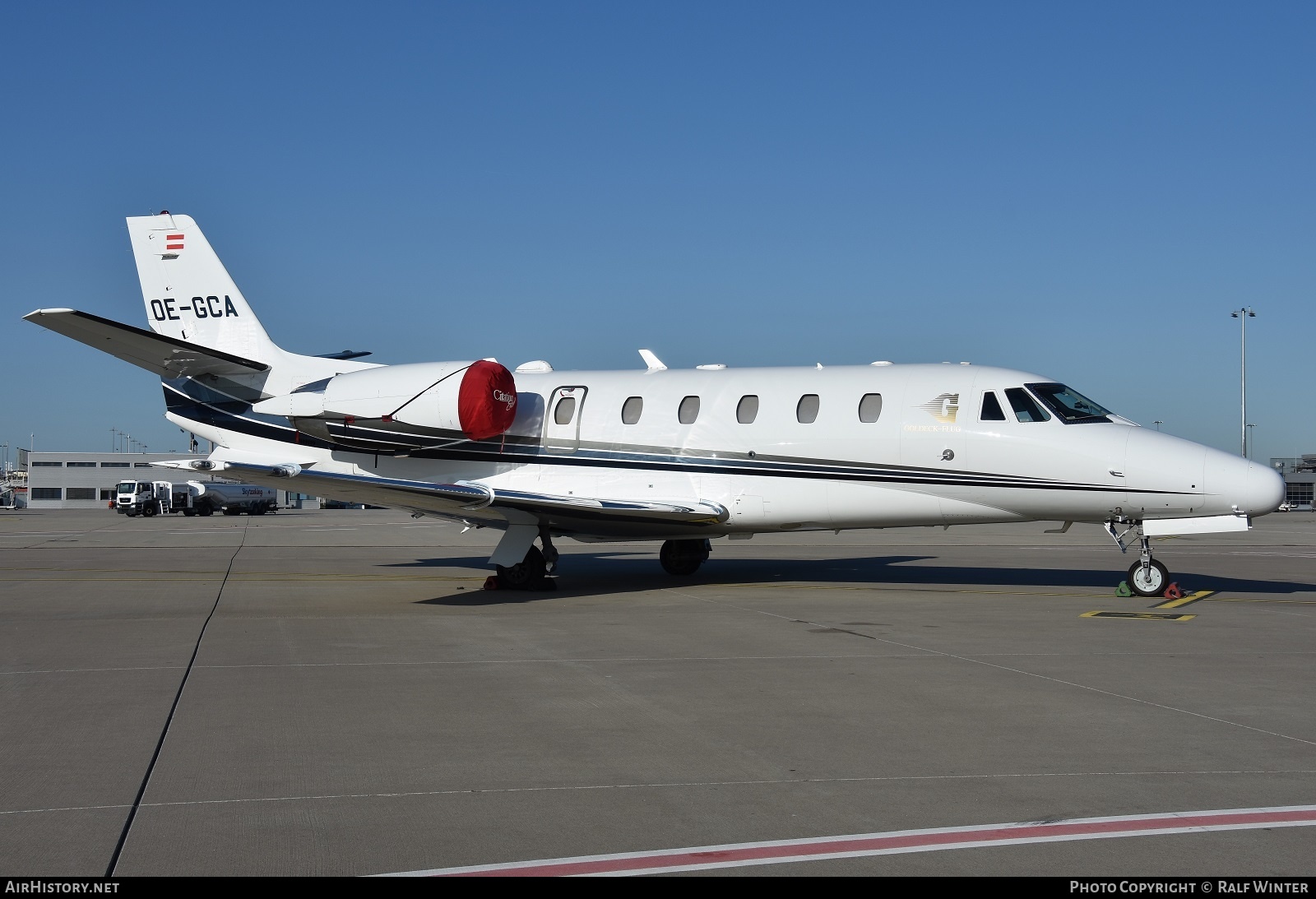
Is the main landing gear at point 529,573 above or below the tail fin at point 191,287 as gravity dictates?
below

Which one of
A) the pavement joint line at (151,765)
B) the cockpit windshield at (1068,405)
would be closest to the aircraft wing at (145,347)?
the pavement joint line at (151,765)

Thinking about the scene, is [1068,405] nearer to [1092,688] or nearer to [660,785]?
[1092,688]

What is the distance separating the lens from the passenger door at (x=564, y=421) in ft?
57.5

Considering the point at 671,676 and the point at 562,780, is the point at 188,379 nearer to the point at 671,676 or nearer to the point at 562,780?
the point at 671,676

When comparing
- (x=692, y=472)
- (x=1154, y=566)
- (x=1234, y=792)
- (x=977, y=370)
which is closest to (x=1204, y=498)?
(x=1154, y=566)

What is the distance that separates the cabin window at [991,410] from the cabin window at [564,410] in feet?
20.6

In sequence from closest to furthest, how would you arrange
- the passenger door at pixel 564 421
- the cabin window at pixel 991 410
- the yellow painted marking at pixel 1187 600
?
the yellow painted marking at pixel 1187 600, the cabin window at pixel 991 410, the passenger door at pixel 564 421

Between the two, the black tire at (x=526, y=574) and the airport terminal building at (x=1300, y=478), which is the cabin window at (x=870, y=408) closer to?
the black tire at (x=526, y=574)

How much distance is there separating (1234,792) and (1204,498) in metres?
9.53

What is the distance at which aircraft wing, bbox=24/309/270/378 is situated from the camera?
14617 millimetres

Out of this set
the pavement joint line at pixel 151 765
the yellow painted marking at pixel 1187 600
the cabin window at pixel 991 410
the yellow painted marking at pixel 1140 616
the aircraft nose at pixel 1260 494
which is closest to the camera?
the pavement joint line at pixel 151 765

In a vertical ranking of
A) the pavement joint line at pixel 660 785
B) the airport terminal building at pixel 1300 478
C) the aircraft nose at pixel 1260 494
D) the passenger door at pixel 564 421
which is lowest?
the airport terminal building at pixel 1300 478

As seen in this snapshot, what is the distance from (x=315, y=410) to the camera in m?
17.9

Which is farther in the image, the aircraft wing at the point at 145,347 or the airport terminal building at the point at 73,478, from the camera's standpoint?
the airport terminal building at the point at 73,478
